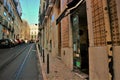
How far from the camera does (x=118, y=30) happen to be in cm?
461

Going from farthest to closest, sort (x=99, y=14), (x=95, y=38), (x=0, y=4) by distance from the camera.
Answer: (x=0, y=4), (x=95, y=38), (x=99, y=14)

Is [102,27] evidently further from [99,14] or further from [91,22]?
[91,22]

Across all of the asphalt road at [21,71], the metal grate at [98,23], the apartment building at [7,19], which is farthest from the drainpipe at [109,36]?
the apartment building at [7,19]

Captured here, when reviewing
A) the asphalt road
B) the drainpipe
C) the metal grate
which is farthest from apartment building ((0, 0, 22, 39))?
the drainpipe

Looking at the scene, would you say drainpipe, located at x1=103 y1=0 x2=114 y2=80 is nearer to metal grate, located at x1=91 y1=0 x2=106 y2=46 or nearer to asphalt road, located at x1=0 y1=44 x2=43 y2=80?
metal grate, located at x1=91 y1=0 x2=106 y2=46

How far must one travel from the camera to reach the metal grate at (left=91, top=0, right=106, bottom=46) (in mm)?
5605

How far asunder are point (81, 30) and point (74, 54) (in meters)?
1.36

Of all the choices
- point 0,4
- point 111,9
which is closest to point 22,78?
point 111,9

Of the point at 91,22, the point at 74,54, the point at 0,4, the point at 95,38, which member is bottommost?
the point at 74,54

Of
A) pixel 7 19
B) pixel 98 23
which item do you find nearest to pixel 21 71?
pixel 98 23

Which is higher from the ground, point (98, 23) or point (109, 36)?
point (98, 23)

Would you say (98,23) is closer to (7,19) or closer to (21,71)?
(21,71)

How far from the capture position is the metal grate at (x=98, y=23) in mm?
5605

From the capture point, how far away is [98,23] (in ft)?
19.6
